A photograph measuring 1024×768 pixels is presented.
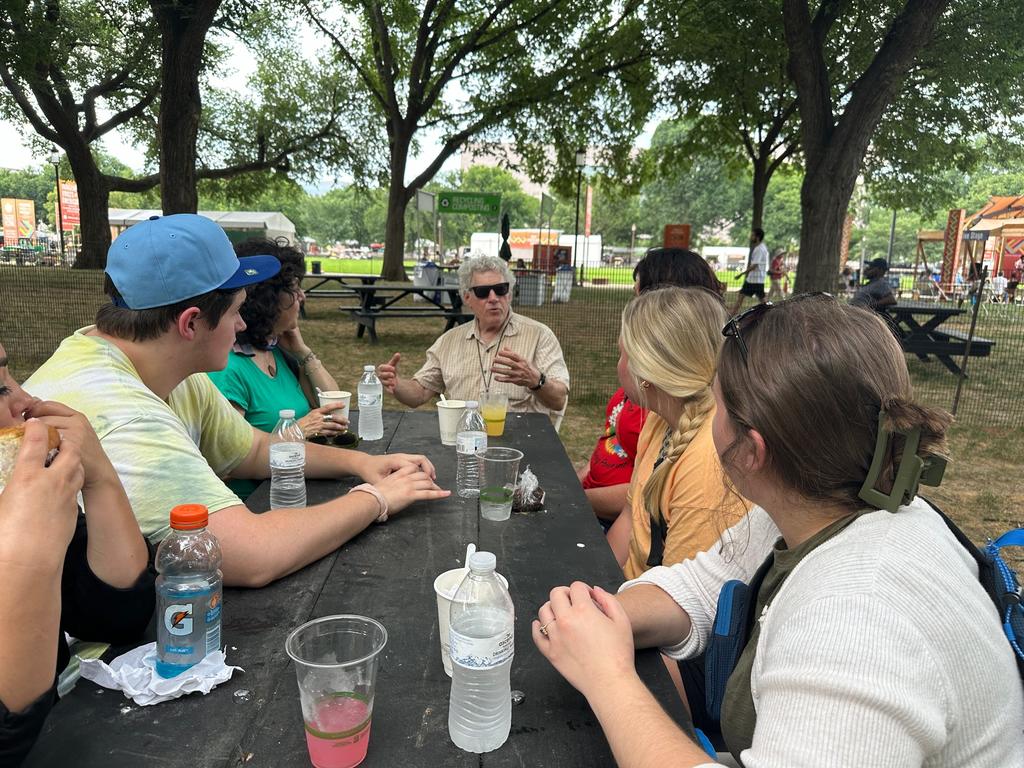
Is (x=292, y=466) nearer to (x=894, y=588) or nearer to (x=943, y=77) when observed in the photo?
(x=894, y=588)

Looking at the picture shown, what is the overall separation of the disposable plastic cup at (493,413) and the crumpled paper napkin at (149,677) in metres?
1.99

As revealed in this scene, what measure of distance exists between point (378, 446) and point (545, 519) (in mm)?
1160

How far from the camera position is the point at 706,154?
2014cm

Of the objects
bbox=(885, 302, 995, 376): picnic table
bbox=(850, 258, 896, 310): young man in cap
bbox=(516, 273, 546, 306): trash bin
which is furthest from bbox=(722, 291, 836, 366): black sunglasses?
bbox=(516, 273, 546, 306): trash bin

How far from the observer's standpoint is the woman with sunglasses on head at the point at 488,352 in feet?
13.1

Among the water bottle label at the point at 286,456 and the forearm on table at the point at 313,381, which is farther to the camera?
the forearm on table at the point at 313,381

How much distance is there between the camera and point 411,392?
13.4ft

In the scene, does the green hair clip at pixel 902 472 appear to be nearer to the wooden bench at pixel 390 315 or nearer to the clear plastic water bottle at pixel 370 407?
the clear plastic water bottle at pixel 370 407

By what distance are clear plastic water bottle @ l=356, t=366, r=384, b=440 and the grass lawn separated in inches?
35.7

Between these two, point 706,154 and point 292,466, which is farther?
point 706,154

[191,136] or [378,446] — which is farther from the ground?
[191,136]

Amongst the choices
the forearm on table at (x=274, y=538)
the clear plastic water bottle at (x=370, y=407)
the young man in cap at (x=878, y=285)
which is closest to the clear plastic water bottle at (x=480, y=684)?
the forearm on table at (x=274, y=538)

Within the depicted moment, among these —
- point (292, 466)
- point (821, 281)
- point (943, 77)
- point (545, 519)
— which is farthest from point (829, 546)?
point (943, 77)

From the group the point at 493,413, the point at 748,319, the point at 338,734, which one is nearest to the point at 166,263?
the point at 338,734
